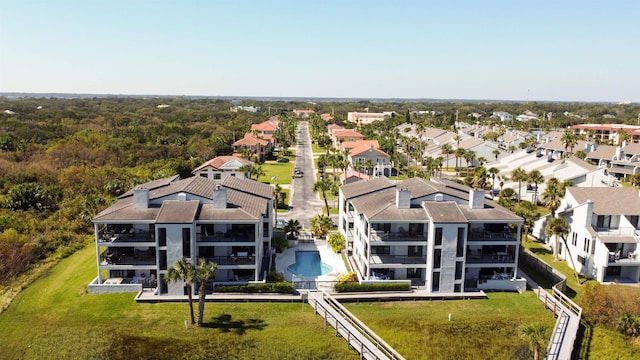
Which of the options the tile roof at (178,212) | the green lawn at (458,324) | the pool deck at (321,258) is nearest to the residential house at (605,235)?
the green lawn at (458,324)

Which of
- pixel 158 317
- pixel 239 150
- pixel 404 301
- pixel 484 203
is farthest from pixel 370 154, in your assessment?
pixel 158 317

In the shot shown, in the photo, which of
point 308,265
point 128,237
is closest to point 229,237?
point 128,237

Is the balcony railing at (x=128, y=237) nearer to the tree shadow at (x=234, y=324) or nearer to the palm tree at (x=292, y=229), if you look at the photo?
the tree shadow at (x=234, y=324)

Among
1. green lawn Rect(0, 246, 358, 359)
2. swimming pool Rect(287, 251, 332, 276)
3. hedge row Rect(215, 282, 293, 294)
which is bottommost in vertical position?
green lawn Rect(0, 246, 358, 359)

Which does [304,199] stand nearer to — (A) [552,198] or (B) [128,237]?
(A) [552,198]

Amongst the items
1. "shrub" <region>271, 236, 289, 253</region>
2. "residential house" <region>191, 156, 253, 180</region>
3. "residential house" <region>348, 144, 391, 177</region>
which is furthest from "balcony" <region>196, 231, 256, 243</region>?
"residential house" <region>348, 144, 391, 177</region>

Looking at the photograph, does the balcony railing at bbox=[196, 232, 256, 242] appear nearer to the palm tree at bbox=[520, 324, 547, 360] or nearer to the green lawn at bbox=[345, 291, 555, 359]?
the green lawn at bbox=[345, 291, 555, 359]

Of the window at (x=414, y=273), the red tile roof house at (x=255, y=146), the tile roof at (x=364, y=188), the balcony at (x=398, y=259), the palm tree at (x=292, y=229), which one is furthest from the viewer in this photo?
the red tile roof house at (x=255, y=146)

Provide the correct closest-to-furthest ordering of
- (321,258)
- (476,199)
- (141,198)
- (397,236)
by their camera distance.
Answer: (141,198) < (397,236) < (476,199) < (321,258)
